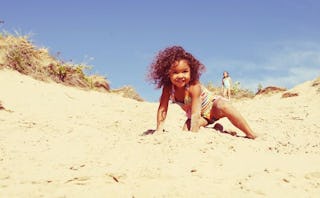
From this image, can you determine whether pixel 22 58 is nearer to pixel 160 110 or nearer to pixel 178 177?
pixel 160 110

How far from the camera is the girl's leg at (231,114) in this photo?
18.0 feet

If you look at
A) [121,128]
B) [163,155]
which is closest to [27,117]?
[121,128]

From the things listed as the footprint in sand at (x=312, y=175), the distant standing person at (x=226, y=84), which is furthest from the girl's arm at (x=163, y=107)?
the distant standing person at (x=226, y=84)

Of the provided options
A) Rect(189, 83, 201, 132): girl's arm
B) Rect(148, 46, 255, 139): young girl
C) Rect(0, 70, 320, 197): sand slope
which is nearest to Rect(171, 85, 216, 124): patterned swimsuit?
Rect(148, 46, 255, 139): young girl

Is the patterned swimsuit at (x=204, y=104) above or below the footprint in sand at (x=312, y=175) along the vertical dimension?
above

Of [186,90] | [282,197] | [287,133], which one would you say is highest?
[186,90]

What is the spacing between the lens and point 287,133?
598 centimetres

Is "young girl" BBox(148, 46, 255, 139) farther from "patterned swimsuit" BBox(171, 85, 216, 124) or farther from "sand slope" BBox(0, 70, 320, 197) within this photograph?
"sand slope" BBox(0, 70, 320, 197)

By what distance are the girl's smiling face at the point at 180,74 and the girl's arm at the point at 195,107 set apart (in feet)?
0.40

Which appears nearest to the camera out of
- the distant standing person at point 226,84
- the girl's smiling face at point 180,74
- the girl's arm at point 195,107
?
the girl's arm at point 195,107

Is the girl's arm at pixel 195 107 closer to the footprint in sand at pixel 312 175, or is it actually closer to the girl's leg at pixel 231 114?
the girl's leg at pixel 231 114

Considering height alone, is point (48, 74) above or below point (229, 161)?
above

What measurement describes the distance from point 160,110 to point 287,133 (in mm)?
1734

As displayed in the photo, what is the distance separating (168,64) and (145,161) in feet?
6.74
